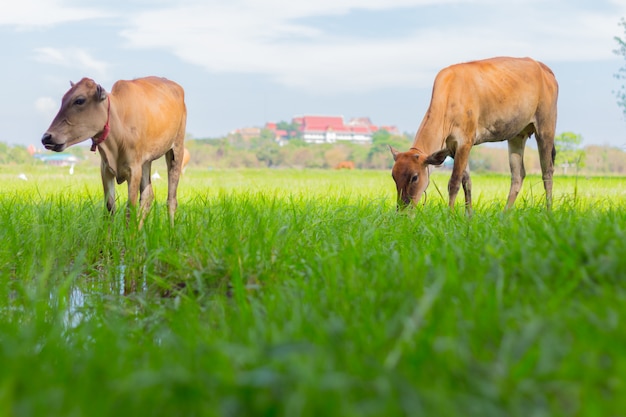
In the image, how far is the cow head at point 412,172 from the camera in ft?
22.5

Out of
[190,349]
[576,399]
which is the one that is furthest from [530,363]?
[190,349]

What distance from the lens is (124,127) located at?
7.04 metres

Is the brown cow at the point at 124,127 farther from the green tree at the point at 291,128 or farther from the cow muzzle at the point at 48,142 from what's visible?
the green tree at the point at 291,128

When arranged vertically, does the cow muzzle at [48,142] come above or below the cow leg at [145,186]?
above

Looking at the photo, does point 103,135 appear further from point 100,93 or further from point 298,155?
point 298,155

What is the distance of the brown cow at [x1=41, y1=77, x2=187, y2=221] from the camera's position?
652 centimetres

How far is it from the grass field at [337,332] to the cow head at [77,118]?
2.05 m

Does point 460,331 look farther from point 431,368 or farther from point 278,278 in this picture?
point 278,278

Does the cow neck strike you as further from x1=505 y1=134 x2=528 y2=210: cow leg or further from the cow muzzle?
x1=505 y1=134 x2=528 y2=210: cow leg

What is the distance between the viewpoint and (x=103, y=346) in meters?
2.42

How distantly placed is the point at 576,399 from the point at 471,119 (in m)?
6.32

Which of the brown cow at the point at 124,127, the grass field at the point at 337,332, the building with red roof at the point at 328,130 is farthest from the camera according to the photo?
the building with red roof at the point at 328,130

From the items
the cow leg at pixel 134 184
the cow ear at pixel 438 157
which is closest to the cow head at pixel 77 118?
the cow leg at pixel 134 184

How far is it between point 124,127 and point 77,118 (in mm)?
612
